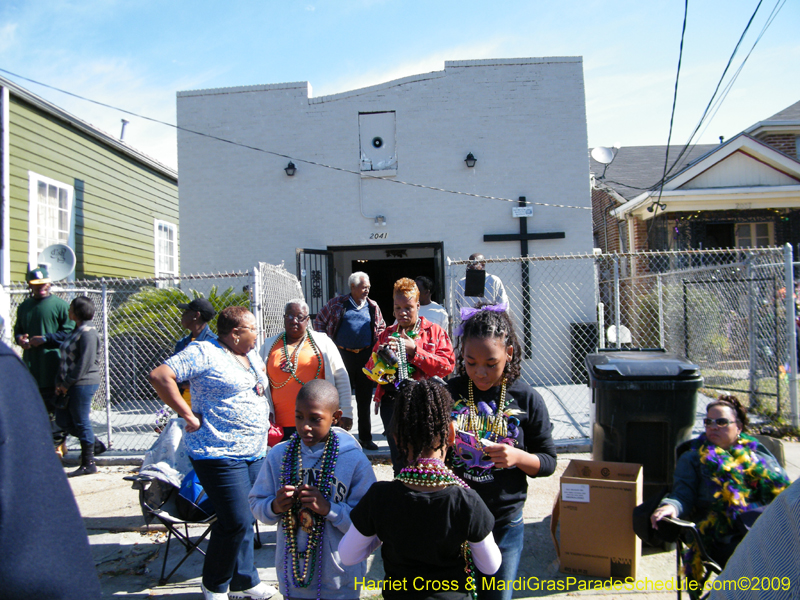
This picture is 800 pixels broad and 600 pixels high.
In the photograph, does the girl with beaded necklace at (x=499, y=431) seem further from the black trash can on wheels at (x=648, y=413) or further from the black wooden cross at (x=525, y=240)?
the black wooden cross at (x=525, y=240)

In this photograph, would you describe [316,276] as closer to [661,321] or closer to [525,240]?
[525,240]

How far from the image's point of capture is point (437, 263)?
9.47 meters

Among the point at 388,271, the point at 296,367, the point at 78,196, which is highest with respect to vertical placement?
the point at 78,196

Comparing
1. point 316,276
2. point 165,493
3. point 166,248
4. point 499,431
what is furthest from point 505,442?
point 166,248

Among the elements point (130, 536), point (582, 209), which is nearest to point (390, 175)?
point (582, 209)

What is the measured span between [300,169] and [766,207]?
9487 mm

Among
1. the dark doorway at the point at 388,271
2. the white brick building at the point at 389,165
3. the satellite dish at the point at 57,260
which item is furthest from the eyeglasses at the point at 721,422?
the dark doorway at the point at 388,271

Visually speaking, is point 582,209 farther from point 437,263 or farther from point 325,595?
point 325,595

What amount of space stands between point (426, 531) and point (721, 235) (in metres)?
12.0

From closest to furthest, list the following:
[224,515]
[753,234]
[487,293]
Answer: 1. [224,515]
2. [487,293]
3. [753,234]

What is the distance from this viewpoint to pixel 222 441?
9.57 feet

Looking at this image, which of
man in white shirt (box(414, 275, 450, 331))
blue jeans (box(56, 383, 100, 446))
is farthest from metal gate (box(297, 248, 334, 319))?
blue jeans (box(56, 383, 100, 446))

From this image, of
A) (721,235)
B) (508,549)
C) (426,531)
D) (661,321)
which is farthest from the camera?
(721,235)

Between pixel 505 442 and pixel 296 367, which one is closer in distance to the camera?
pixel 505 442
